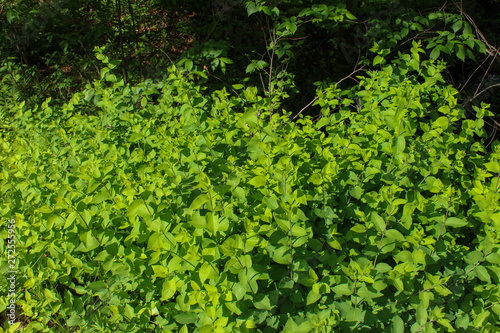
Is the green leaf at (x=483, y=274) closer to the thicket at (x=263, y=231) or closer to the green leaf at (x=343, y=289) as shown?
the thicket at (x=263, y=231)

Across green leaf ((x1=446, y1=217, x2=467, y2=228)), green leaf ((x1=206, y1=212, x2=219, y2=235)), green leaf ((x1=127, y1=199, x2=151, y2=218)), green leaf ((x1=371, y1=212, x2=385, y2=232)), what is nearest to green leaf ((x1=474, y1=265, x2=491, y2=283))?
green leaf ((x1=446, y1=217, x2=467, y2=228))

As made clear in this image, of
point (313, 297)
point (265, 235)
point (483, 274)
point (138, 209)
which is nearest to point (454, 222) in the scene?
point (483, 274)

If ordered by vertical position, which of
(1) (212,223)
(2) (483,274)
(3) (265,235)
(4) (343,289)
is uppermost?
(1) (212,223)

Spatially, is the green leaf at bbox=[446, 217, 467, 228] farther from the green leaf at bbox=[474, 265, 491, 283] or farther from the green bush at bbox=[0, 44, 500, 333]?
the green leaf at bbox=[474, 265, 491, 283]

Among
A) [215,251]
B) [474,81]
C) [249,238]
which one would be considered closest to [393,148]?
[249,238]

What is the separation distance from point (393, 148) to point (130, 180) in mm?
1307

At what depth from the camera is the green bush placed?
1.45 meters

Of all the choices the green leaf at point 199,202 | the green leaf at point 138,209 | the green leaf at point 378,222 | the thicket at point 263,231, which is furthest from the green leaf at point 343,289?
the green leaf at point 138,209

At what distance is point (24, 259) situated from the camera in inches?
70.4

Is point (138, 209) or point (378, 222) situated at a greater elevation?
point (138, 209)

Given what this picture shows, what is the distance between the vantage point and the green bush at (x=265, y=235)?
145cm

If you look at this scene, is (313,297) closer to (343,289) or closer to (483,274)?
(343,289)

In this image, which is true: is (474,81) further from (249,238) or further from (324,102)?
(249,238)

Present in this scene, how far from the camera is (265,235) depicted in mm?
1754
